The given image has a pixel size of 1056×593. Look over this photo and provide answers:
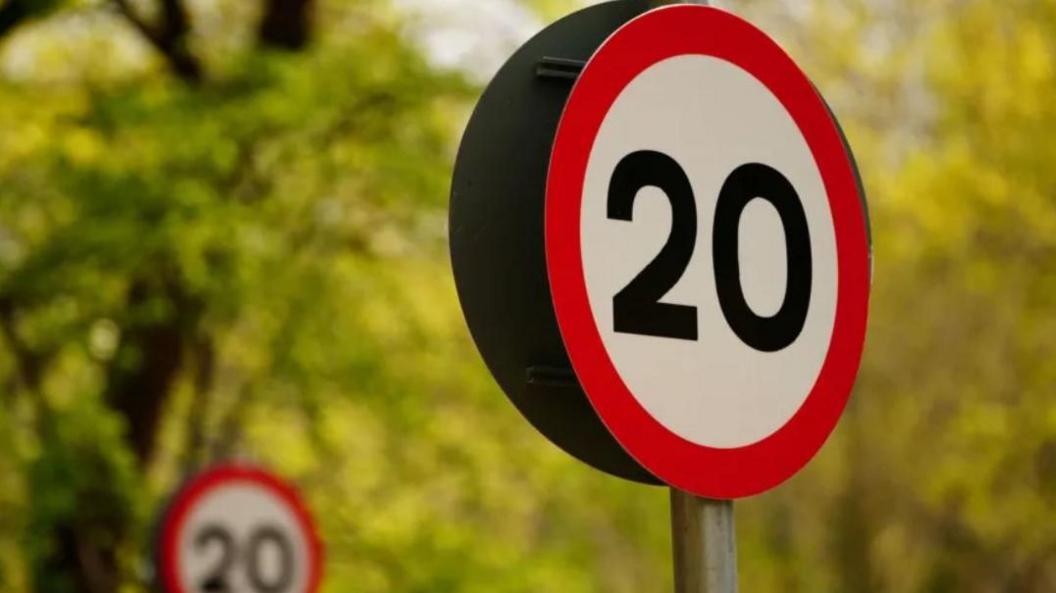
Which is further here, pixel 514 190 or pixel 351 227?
pixel 351 227

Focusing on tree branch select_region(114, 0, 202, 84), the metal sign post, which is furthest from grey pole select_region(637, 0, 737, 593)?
tree branch select_region(114, 0, 202, 84)

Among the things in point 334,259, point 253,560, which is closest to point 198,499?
point 253,560

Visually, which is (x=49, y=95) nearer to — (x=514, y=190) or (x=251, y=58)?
(x=251, y=58)

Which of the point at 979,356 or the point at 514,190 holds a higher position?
the point at 979,356

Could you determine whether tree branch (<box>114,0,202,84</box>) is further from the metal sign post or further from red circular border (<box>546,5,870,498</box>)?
the metal sign post

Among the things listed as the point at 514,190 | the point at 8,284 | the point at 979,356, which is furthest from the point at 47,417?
the point at 979,356

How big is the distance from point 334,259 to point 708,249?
833 centimetres

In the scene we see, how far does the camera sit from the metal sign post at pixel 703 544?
2377 millimetres

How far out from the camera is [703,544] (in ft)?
7.88

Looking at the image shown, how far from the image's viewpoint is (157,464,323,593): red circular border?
7328 millimetres

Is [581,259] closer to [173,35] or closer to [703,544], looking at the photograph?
[703,544]

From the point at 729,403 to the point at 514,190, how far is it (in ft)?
1.46

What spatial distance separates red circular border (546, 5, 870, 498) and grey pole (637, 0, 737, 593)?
28 millimetres

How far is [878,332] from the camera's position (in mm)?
17484
